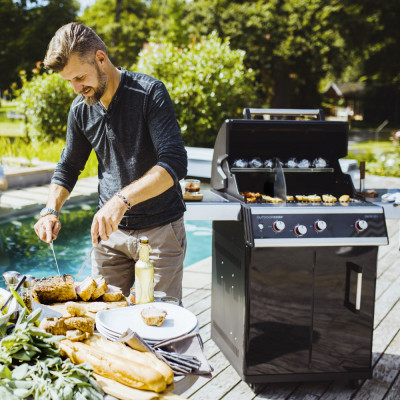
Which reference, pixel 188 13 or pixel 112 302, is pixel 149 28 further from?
pixel 112 302

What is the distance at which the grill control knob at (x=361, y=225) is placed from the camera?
250cm

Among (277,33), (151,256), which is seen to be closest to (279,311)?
(151,256)

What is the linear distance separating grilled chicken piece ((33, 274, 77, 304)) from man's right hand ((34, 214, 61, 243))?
6.7 inches

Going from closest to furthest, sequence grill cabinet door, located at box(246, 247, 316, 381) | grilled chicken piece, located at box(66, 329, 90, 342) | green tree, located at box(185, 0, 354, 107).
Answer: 1. grilled chicken piece, located at box(66, 329, 90, 342)
2. grill cabinet door, located at box(246, 247, 316, 381)
3. green tree, located at box(185, 0, 354, 107)

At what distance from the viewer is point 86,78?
1804 millimetres

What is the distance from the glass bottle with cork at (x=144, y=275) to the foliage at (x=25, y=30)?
23.8 meters

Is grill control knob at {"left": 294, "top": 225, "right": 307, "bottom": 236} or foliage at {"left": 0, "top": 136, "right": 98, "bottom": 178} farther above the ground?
grill control knob at {"left": 294, "top": 225, "right": 307, "bottom": 236}

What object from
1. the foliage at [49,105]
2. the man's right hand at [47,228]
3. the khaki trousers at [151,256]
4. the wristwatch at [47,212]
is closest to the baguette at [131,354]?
the man's right hand at [47,228]

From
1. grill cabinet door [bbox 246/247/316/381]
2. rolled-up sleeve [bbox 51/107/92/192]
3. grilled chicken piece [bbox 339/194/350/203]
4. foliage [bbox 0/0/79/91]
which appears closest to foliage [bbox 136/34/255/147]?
grilled chicken piece [bbox 339/194/350/203]

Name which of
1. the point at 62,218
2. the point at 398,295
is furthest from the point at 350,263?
the point at 62,218

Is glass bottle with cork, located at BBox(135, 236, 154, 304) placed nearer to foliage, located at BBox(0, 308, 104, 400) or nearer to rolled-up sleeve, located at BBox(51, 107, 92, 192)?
foliage, located at BBox(0, 308, 104, 400)

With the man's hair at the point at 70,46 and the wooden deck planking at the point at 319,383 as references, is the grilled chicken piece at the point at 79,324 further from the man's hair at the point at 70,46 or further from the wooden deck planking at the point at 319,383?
the wooden deck planking at the point at 319,383

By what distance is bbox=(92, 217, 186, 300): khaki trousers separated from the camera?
215cm

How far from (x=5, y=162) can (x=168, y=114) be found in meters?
6.17
